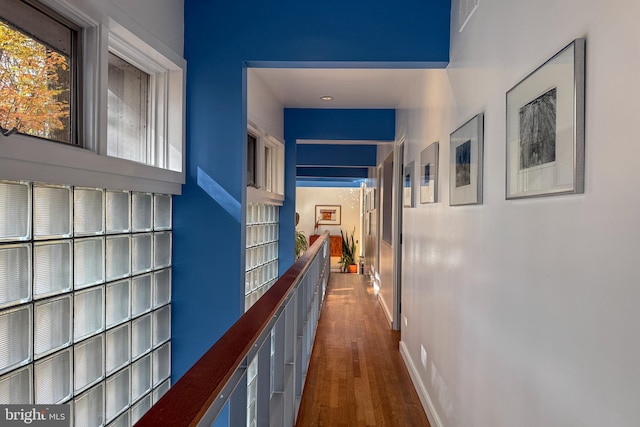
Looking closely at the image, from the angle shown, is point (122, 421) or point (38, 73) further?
point (122, 421)

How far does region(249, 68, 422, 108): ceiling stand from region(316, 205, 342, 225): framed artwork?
8.35 m

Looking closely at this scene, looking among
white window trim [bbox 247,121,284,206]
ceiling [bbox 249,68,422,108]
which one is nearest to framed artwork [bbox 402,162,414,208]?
ceiling [bbox 249,68,422,108]

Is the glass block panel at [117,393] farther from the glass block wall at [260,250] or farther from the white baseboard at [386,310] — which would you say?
the white baseboard at [386,310]

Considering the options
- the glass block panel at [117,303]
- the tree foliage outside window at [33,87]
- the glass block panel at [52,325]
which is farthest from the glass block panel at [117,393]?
the tree foliage outside window at [33,87]

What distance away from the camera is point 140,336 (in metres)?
2.48

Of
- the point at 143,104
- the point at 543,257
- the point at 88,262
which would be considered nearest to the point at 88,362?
the point at 88,262

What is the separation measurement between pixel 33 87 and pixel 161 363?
5.37 ft

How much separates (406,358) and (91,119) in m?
3.01

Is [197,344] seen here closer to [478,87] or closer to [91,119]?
[91,119]

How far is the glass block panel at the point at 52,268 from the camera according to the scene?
1708 millimetres

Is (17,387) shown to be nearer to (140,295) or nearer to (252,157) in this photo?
(140,295)

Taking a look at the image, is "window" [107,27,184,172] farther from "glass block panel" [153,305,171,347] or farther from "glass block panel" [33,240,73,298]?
"glass block panel" [153,305,171,347]

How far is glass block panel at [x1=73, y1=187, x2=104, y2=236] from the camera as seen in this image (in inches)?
76.0

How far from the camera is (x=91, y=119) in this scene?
6.31ft
